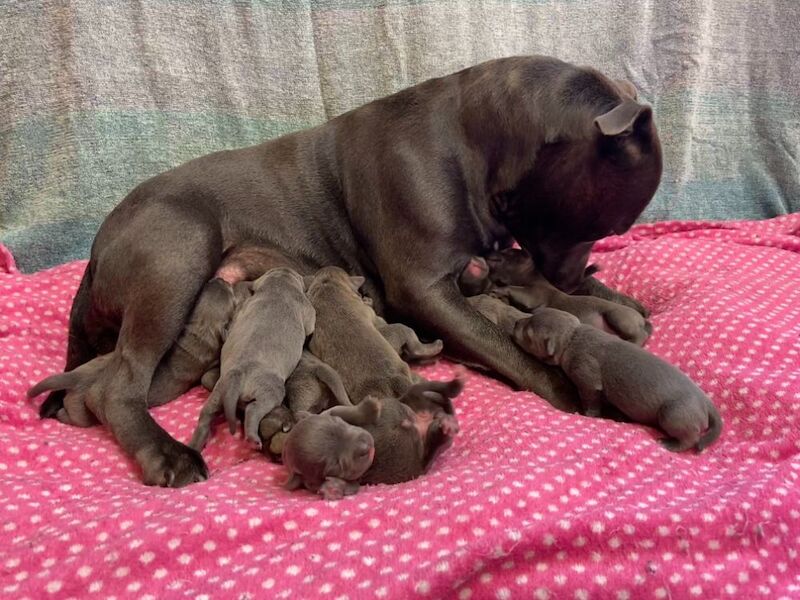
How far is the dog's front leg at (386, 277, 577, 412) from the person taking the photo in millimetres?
1857

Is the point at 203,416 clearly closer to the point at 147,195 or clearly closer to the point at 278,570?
the point at 278,570

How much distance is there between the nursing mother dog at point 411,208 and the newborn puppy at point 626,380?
0.09 m

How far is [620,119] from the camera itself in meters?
1.75

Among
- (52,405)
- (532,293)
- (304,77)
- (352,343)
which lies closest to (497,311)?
(532,293)

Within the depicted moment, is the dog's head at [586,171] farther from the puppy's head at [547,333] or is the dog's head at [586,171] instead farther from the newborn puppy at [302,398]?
the newborn puppy at [302,398]

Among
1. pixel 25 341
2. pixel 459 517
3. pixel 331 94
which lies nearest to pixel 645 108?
pixel 459 517

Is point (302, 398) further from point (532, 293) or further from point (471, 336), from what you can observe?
point (532, 293)

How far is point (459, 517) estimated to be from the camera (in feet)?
3.91

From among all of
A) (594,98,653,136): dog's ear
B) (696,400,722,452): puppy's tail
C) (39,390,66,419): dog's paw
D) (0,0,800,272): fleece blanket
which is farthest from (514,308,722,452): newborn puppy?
(0,0,800,272): fleece blanket

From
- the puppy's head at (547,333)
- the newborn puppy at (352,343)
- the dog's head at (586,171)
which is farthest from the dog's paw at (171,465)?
the dog's head at (586,171)

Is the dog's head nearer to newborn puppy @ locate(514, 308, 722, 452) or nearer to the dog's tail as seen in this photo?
newborn puppy @ locate(514, 308, 722, 452)

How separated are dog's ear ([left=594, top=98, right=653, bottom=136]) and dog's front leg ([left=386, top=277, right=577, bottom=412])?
1.98ft

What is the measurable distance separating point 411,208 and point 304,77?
44.3 inches

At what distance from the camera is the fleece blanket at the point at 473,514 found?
1.09m
